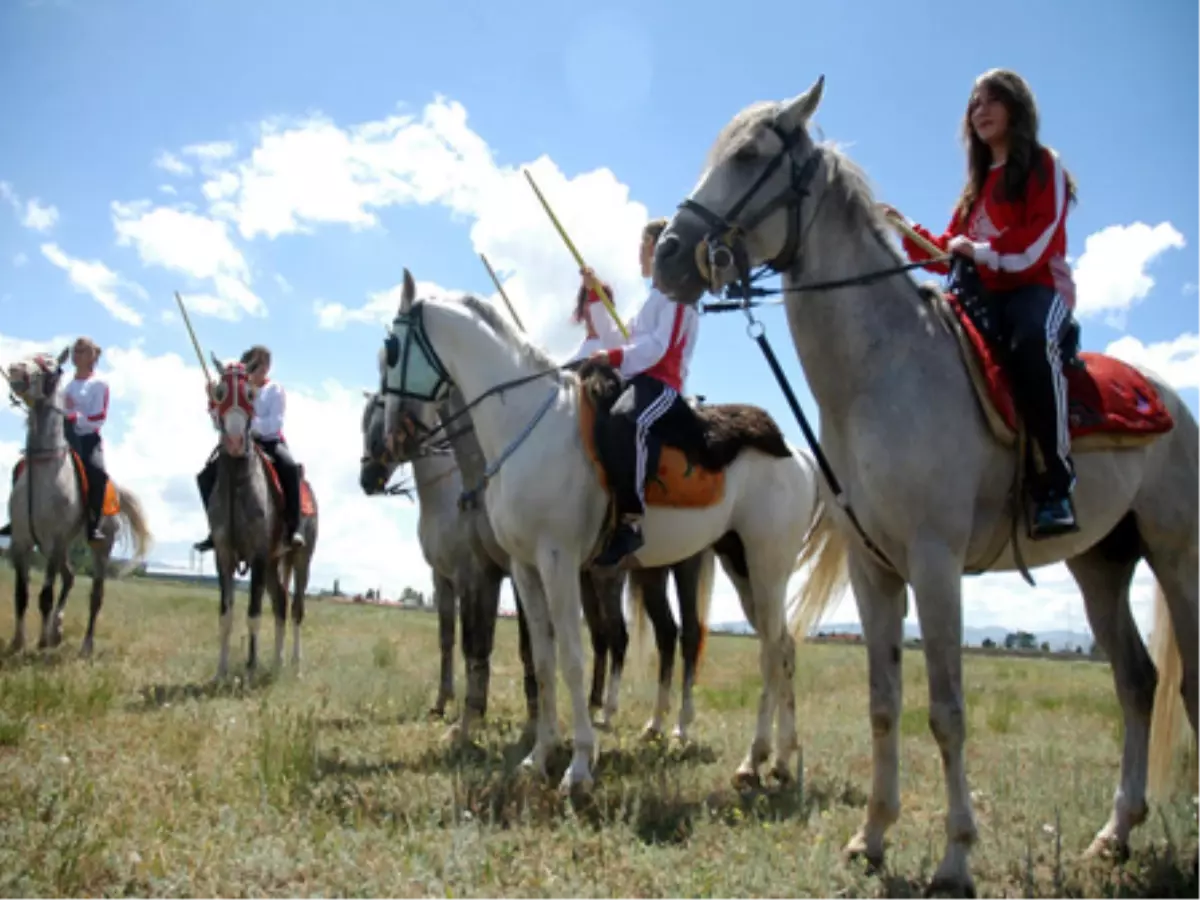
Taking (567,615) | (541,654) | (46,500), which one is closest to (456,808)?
(567,615)

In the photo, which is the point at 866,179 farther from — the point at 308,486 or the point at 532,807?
the point at 308,486

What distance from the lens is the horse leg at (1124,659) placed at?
4398 mm

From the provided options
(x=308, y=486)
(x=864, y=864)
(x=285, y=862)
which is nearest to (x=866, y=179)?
(x=864, y=864)

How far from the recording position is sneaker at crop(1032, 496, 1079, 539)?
355cm

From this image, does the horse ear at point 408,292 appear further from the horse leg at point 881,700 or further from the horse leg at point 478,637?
the horse leg at point 881,700

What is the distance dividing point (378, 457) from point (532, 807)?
327 centimetres

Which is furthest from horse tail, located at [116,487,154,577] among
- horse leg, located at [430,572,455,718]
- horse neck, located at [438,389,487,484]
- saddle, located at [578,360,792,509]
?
saddle, located at [578,360,792,509]

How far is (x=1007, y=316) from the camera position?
3.90 metres

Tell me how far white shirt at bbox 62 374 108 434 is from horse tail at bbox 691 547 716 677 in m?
8.57

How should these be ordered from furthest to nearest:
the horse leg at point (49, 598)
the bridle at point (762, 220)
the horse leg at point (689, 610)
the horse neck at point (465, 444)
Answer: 1. the horse leg at point (49, 598)
2. the horse leg at point (689, 610)
3. the horse neck at point (465, 444)
4. the bridle at point (762, 220)

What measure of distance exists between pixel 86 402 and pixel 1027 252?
11845 mm

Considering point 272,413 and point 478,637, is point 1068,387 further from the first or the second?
point 272,413

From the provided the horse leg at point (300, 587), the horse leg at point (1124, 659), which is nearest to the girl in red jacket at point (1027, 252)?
the horse leg at point (1124, 659)

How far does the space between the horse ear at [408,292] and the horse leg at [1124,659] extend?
4.67 m
